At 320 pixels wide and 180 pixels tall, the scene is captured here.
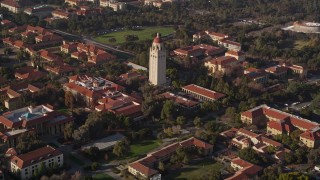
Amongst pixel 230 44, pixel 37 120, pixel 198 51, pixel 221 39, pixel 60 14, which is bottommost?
pixel 37 120

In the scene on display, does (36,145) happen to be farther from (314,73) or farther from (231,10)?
(231,10)

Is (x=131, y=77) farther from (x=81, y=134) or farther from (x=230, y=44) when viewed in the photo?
(x=230, y=44)

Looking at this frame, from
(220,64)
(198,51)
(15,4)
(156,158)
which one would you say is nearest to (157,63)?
(220,64)

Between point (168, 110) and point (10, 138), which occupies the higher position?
point (168, 110)

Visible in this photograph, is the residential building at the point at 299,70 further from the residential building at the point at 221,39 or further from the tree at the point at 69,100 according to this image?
the tree at the point at 69,100

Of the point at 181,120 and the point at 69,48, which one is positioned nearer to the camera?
the point at 181,120

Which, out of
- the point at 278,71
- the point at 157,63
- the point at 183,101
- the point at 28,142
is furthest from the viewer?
the point at 278,71

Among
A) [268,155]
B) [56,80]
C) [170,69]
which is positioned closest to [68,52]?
[56,80]

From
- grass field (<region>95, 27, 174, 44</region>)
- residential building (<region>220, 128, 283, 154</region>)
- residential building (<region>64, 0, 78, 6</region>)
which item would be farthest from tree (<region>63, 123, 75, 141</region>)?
residential building (<region>64, 0, 78, 6</region>)
